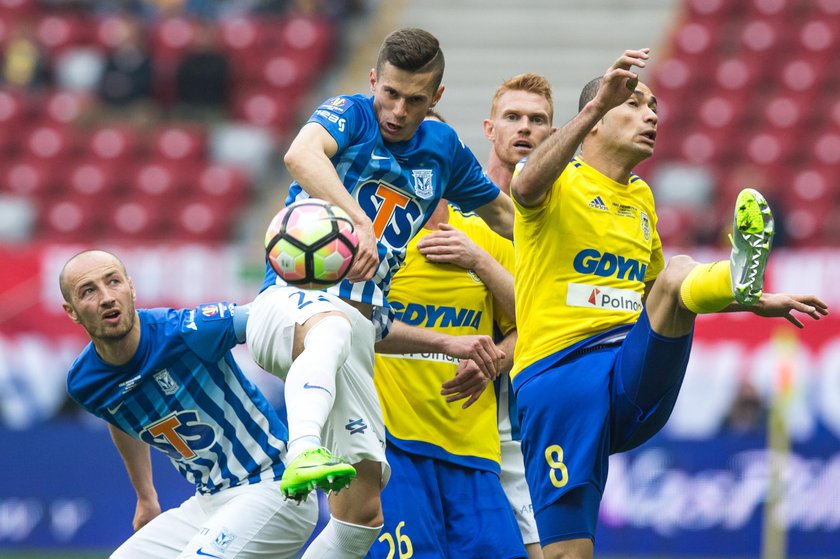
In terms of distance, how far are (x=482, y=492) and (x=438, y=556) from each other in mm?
444

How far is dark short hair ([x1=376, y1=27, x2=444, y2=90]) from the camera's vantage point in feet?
19.2

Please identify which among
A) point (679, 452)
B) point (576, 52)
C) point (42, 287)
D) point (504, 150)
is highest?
point (576, 52)

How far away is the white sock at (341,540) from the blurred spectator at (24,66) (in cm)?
1432

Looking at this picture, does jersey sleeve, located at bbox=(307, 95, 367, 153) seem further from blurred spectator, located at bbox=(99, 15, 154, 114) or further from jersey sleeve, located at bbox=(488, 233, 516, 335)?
blurred spectator, located at bbox=(99, 15, 154, 114)

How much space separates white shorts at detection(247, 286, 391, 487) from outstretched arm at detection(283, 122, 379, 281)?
299mm

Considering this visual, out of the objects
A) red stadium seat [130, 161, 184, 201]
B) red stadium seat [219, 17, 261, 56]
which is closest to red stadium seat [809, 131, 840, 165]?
red stadium seat [219, 17, 261, 56]

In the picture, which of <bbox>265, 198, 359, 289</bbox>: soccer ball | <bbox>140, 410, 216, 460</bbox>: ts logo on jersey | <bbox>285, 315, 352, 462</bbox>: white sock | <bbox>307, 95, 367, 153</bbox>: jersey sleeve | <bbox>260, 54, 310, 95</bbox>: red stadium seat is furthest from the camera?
<bbox>260, 54, 310, 95</bbox>: red stadium seat

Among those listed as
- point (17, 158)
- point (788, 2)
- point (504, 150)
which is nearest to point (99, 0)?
point (17, 158)

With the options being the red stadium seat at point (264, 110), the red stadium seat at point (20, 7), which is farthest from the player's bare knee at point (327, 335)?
the red stadium seat at point (20, 7)

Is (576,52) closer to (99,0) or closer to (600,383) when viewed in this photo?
(99,0)

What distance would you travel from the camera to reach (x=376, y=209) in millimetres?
6000

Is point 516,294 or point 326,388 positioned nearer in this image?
point 326,388

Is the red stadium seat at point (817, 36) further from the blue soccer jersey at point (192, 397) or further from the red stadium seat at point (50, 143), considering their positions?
the blue soccer jersey at point (192, 397)

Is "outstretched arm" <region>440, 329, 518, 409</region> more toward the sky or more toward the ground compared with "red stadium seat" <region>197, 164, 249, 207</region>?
more toward the ground
